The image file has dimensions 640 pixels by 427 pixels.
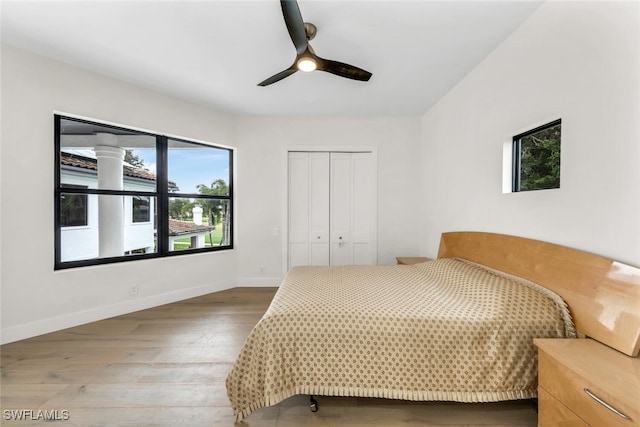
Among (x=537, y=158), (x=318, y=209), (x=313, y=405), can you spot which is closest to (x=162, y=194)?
(x=318, y=209)

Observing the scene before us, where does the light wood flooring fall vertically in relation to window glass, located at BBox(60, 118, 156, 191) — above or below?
below

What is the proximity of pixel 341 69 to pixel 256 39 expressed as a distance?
75 cm

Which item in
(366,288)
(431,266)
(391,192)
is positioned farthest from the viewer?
(391,192)

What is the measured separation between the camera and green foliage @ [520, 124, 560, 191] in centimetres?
159

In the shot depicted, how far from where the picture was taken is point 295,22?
56.4 inches

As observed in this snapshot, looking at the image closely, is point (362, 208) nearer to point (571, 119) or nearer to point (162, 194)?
point (571, 119)

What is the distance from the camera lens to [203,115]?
135 inches

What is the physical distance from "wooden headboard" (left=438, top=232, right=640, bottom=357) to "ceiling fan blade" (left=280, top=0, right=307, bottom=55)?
2011 millimetres

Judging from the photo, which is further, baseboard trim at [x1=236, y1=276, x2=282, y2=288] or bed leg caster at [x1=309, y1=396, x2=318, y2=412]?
baseboard trim at [x1=236, y1=276, x2=282, y2=288]

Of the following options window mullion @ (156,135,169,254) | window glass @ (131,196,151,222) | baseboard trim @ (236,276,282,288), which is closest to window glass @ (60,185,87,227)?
window glass @ (131,196,151,222)

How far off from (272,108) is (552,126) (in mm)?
2939

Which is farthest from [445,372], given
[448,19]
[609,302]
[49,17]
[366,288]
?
[49,17]

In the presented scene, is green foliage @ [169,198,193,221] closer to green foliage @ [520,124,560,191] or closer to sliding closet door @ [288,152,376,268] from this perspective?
sliding closet door @ [288,152,376,268]

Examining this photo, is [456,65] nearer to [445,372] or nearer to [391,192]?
[391,192]
